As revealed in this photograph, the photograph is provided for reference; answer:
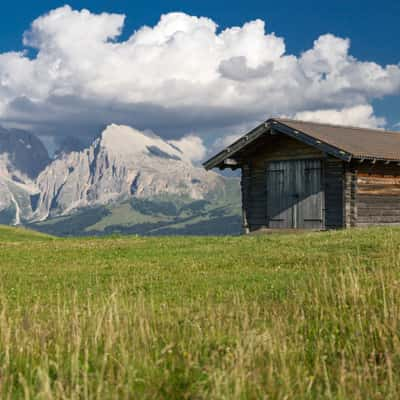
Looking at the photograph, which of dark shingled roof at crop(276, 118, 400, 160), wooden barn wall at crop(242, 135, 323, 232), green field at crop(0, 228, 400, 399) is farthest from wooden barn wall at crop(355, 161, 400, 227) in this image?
green field at crop(0, 228, 400, 399)

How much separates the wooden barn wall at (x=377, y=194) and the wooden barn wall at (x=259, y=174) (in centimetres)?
335

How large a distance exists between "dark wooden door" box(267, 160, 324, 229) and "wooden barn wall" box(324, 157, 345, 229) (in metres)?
0.30

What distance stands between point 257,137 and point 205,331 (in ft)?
77.0

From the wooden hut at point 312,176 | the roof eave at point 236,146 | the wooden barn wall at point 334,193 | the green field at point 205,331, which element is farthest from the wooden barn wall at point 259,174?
the green field at point 205,331

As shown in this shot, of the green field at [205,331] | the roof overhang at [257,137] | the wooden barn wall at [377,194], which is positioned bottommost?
the green field at [205,331]

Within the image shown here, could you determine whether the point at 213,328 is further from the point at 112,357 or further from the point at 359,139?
the point at 359,139

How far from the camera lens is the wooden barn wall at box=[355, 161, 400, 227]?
95.9ft

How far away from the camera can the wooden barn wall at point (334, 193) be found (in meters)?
28.7

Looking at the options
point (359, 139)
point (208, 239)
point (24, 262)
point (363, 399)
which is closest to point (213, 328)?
point (363, 399)

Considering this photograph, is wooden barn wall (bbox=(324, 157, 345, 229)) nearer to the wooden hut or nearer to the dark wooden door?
the wooden hut

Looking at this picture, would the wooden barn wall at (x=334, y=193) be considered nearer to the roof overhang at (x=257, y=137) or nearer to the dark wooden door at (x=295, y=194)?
the dark wooden door at (x=295, y=194)

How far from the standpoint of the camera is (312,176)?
2970 centimetres

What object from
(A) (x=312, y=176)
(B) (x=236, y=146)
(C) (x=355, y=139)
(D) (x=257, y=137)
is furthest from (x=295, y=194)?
(C) (x=355, y=139)

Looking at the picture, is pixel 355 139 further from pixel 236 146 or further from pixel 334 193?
pixel 236 146
